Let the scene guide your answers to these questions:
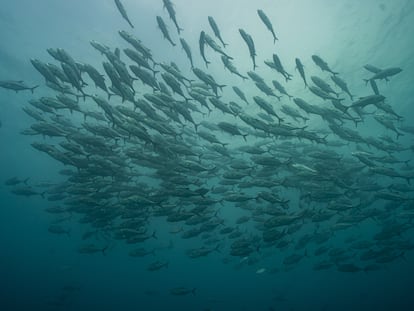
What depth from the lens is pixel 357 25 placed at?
18.6 metres

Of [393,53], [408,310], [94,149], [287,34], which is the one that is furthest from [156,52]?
[408,310]

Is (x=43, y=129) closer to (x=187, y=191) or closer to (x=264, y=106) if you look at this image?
(x=187, y=191)

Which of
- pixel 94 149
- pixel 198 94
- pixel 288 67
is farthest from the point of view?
pixel 288 67

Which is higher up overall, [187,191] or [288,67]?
[288,67]

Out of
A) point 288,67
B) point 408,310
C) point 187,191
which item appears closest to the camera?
point 187,191

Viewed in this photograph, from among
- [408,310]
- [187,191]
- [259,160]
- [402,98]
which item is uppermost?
[402,98]

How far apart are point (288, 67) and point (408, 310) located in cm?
2346

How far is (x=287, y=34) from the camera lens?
1838 centimetres

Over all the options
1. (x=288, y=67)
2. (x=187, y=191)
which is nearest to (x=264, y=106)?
(x=187, y=191)

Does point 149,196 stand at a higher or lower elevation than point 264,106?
lower

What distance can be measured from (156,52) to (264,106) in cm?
1212

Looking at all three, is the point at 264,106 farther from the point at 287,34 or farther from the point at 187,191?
the point at 287,34

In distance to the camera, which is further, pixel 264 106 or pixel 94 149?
pixel 94 149

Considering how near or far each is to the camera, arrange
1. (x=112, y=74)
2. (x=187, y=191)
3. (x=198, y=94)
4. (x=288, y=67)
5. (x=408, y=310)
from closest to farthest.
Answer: (x=112, y=74) < (x=187, y=191) < (x=198, y=94) < (x=288, y=67) < (x=408, y=310)
